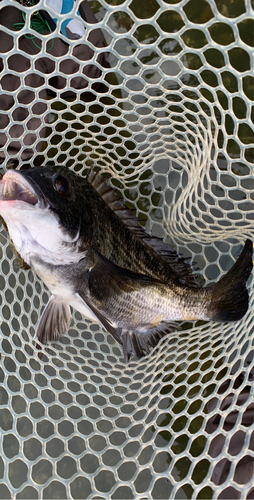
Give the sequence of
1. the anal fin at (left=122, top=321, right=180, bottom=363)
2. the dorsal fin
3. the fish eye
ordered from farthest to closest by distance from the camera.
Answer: the anal fin at (left=122, top=321, right=180, bottom=363)
the dorsal fin
the fish eye

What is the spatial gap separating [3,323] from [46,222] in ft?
4.42

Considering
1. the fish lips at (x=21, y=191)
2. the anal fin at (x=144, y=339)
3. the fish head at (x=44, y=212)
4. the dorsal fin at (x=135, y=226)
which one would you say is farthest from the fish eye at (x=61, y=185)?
the anal fin at (x=144, y=339)

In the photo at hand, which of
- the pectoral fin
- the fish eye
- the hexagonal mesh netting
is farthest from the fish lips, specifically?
the pectoral fin

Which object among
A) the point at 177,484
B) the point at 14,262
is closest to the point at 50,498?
the point at 177,484

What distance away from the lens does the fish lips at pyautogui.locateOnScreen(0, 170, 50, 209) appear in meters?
1.55

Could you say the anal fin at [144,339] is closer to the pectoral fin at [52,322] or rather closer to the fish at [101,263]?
the fish at [101,263]

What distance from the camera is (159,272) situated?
2.30 meters

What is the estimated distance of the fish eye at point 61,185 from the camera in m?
1.71

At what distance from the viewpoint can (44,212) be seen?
162 centimetres

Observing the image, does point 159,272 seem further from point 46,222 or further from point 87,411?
point 87,411

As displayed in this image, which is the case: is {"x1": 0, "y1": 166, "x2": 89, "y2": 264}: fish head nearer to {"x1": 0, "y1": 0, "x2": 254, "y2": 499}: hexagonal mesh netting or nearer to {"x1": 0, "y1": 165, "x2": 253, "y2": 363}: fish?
{"x1": 0, "y1": 165, "x2": 253, "y2": 363}: fish

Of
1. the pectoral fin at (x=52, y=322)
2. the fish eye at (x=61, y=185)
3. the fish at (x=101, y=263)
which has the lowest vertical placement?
the pectoral fin at (x=52, y=322)

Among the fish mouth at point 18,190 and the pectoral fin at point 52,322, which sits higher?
the fish mouth at point 18,190

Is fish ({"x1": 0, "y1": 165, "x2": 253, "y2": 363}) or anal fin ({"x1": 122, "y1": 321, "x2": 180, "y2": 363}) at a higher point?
fish ({"x1": 0, "y1": 165, "x2": 253, "y2": 363})
